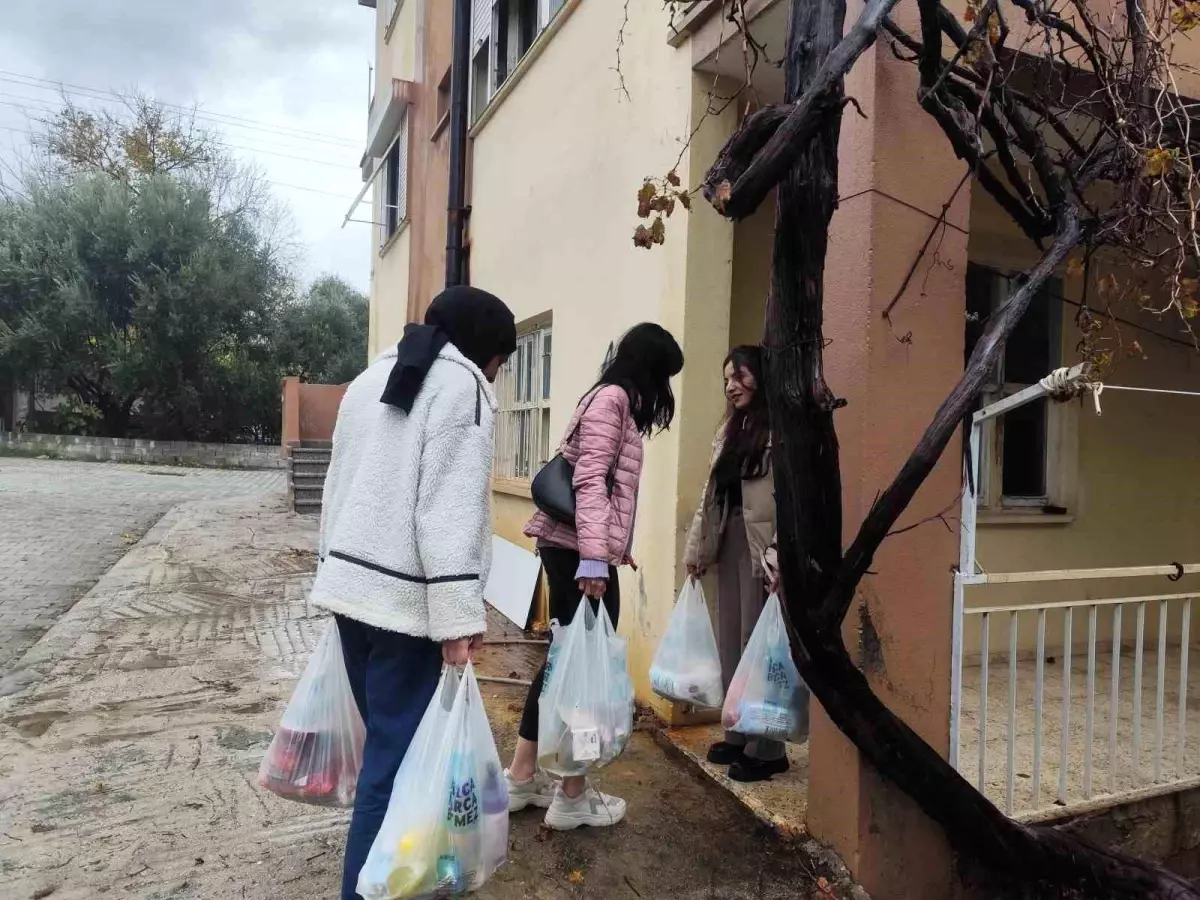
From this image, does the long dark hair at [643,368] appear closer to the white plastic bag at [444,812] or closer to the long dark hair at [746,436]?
the long dark hair at [746,436]

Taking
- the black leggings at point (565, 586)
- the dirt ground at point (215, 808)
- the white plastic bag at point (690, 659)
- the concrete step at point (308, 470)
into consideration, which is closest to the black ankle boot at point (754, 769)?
the dirt ground at point (215, 808)

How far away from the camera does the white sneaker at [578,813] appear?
2.88 meters

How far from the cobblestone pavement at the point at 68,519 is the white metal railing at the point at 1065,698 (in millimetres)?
5222

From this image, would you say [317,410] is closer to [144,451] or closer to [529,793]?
[144,451]

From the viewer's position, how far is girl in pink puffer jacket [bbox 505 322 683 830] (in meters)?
2.71

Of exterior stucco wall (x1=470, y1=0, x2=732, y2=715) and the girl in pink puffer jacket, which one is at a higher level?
exterior stucco wall (x1=470, y1=0, x2=732, y2=715)

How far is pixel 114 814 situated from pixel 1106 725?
14.5 feet

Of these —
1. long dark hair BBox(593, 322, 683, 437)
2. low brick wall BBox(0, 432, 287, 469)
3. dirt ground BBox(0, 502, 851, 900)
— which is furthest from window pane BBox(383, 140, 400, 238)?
long dark hair BBox(593, 322, 683, 437)

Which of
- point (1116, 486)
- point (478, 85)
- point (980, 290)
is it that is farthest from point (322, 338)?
point (1116, 486)

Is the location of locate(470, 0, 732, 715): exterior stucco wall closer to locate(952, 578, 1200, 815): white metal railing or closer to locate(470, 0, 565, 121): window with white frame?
locate(470, 0, 565, 121): window with white frame

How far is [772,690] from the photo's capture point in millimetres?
2811

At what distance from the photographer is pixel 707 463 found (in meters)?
3.85

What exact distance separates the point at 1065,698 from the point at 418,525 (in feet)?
7.96

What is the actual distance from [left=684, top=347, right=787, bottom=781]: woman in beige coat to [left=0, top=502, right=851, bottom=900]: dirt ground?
0.24 m
